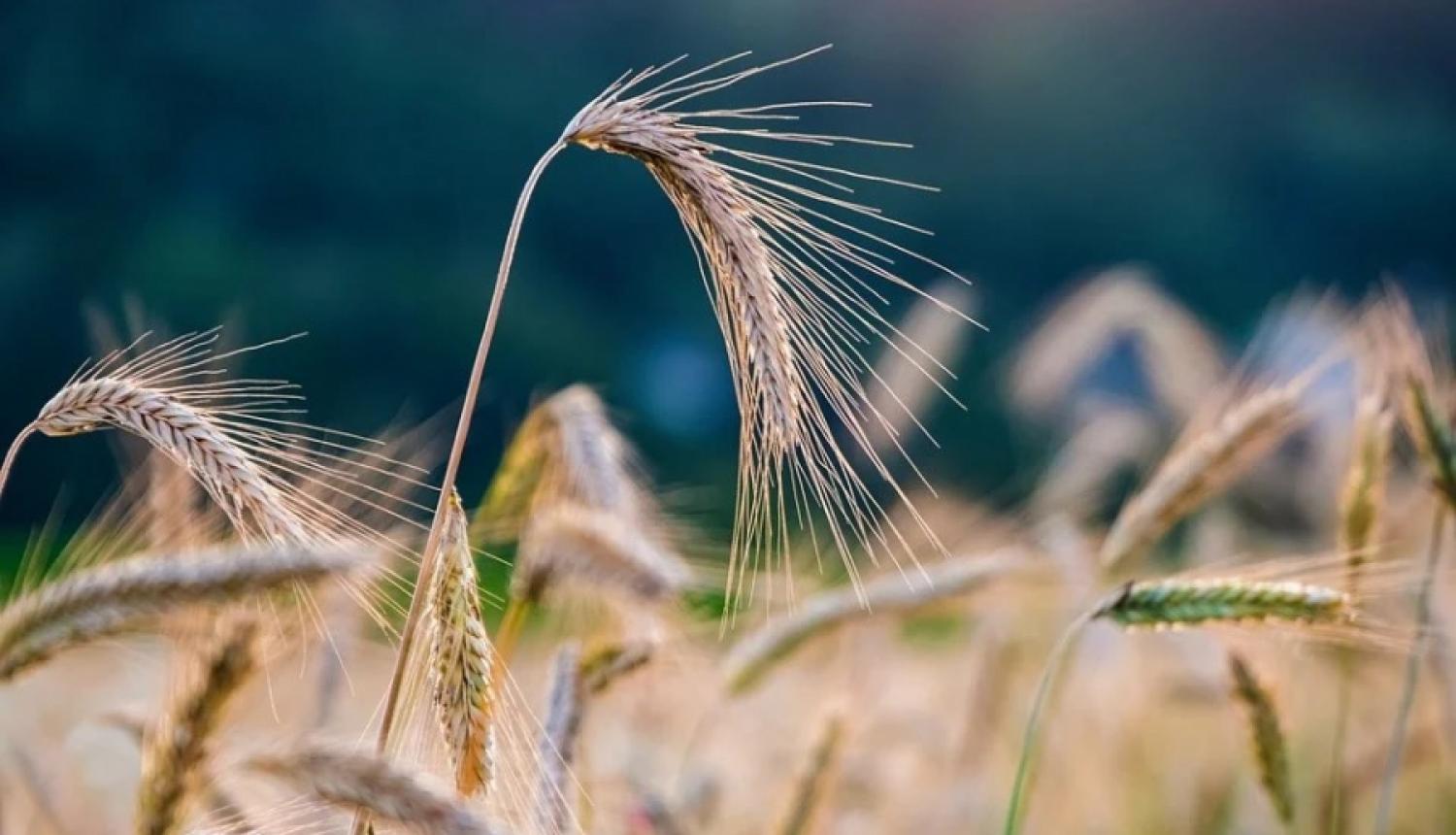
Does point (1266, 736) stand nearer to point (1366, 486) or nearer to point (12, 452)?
point (1366, 486)

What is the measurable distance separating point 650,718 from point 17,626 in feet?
5.44

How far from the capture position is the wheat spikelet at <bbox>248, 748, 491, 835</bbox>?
97cm

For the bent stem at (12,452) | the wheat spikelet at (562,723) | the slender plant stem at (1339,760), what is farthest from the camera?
the slender plant stem at (1339,760)

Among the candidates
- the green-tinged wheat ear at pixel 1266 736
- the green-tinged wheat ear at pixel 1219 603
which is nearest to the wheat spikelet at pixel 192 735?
the green-tinged wheat ear at pixel 1219 603

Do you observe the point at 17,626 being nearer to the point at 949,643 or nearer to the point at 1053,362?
the point at 1053,362

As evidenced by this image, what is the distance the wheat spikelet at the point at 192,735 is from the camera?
1.10 m

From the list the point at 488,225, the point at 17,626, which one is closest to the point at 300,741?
the point at 17,626

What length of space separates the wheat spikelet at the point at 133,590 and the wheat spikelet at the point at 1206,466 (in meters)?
1.47

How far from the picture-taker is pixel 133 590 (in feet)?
3.52

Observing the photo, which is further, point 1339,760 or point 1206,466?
point 1339,760

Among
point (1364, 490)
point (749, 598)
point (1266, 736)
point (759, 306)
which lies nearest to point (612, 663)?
point (749, 598)

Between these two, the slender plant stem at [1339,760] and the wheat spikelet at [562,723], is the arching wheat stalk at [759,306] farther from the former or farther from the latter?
the slender plant stem at [1339,760]

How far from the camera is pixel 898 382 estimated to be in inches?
155

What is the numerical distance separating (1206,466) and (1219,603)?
0.59 meters
